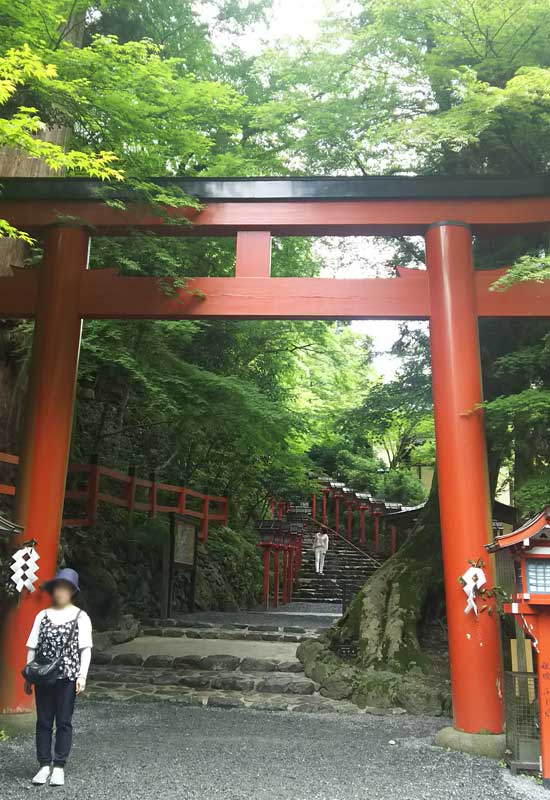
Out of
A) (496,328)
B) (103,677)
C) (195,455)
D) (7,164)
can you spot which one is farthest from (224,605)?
(7,164)

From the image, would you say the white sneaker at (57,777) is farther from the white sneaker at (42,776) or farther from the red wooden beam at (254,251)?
the red wooden beam at (254,251)

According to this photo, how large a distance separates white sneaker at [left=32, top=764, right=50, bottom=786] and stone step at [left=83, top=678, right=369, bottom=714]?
311 cm

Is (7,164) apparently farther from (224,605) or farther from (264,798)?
Answer: (224,605)

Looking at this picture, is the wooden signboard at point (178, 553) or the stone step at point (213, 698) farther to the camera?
the wooden signboard at point (178, 553)

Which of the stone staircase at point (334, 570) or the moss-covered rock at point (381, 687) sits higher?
the stone staircase at point (334, 570)

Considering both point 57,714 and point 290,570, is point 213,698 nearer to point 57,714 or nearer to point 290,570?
point 57,714

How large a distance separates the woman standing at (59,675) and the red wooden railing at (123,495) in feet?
12.4

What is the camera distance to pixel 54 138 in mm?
9250

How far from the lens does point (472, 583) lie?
5.96 meters

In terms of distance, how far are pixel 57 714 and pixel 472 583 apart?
12.3 feet

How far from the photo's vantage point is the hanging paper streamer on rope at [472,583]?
19.5 ft

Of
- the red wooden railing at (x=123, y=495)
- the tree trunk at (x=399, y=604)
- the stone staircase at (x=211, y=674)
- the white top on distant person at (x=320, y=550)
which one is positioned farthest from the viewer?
the white top on distant person at (x=320, y=550)

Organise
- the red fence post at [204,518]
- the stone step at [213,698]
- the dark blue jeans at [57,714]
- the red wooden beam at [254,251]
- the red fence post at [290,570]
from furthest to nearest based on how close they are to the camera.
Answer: the red fence post at [290,570] → the red fence post at [204,518] → the stone step at [213,698] → the red wooden beam at [254,251] → the dark blue jeans at [57,714]

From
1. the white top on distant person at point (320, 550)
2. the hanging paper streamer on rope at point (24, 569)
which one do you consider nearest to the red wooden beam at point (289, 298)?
the hanging paper streamer on rope at point (24, 569)
